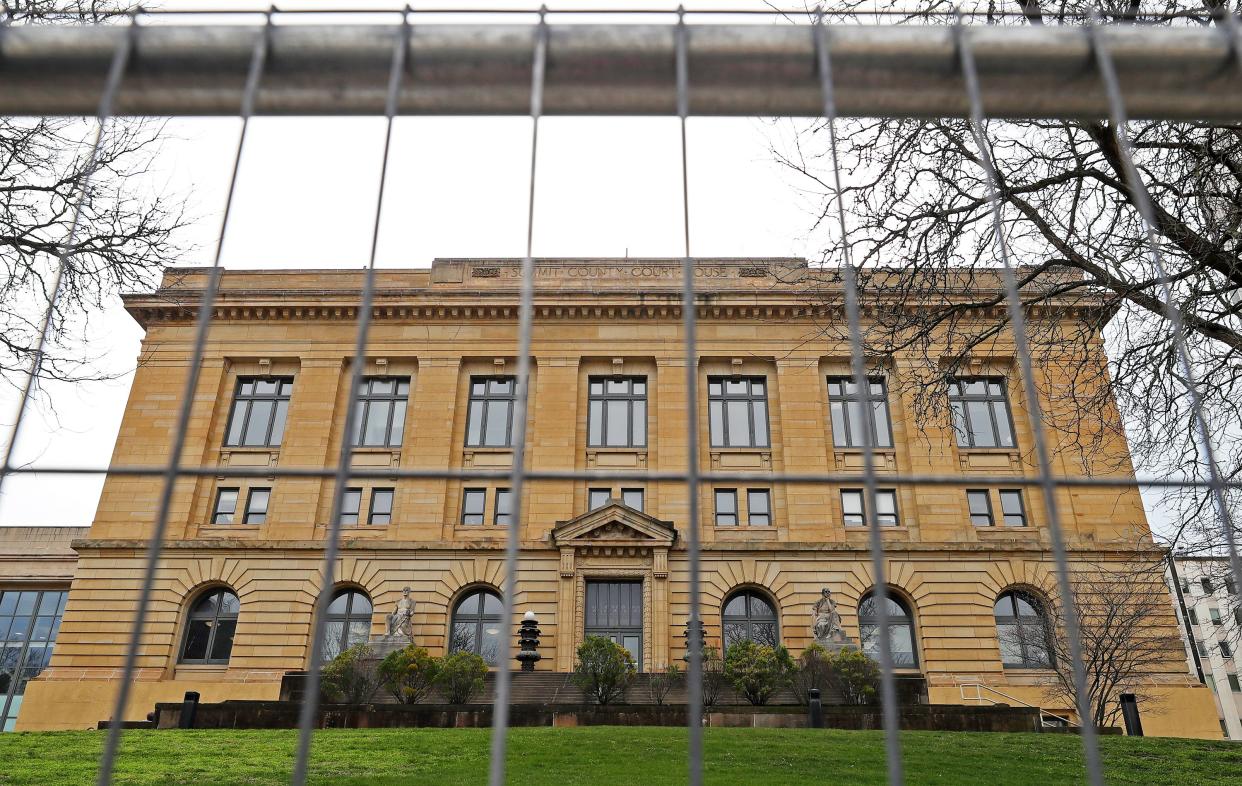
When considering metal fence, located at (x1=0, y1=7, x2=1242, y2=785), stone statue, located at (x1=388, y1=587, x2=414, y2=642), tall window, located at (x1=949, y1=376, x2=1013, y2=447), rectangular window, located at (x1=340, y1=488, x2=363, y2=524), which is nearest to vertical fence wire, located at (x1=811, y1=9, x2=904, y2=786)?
metal fence, located at (x1=0, y1=7, x2=1242, y2=785)

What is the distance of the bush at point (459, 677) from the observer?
81.2 feet

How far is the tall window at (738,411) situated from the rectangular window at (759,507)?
192 cm

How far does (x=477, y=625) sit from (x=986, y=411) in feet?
67.0

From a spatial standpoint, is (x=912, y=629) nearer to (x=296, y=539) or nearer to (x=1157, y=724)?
(x=1157, y=724)

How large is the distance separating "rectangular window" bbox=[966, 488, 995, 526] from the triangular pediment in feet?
36.3

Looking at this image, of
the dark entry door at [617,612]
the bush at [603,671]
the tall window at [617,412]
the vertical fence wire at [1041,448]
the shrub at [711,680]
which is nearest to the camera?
the vertical fence wire at [1041,448]

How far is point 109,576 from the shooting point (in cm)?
3036

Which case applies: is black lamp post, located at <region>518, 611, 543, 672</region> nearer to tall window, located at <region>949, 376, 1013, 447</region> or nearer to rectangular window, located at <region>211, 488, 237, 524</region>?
rectangular window, located at <region>211, 488, 237, 524</region>

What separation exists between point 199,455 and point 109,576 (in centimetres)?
510

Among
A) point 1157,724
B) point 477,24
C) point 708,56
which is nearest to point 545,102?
point 477,24

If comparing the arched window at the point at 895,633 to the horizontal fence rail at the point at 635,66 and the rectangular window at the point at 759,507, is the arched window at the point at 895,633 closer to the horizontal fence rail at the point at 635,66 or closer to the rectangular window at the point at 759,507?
the rectangular window at the point at 759,507

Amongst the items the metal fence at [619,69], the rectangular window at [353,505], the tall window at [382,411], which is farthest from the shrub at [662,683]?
the metal fence at [619,69]

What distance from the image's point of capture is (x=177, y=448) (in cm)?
320

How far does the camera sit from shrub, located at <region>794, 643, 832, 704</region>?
25484 mm
